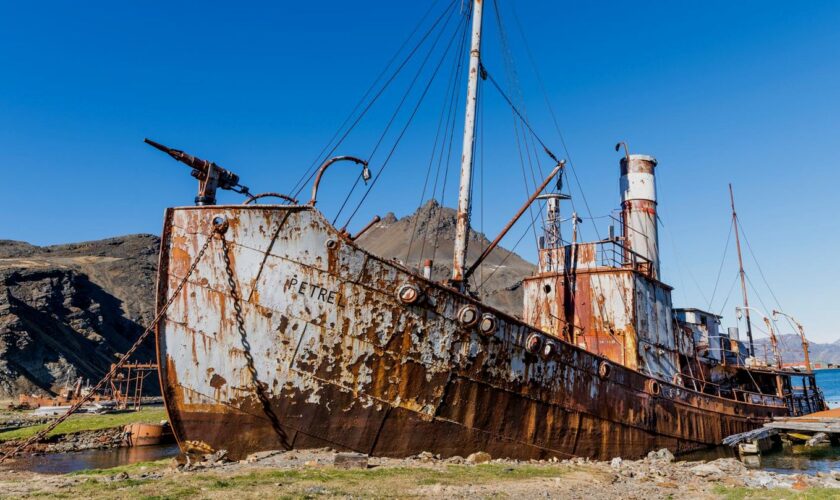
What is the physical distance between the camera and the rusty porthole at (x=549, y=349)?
13966 millimetres

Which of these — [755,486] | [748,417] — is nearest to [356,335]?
[755,486]

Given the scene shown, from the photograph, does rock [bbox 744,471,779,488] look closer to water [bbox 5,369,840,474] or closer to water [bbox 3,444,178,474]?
water [bbox 5,369,840,474]

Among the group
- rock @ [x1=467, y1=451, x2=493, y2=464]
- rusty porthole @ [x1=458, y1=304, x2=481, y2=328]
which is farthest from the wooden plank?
rusty porthole @ [x1=458, y1=304, x2=481, y2=328]

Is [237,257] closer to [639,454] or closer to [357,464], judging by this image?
[357,464]

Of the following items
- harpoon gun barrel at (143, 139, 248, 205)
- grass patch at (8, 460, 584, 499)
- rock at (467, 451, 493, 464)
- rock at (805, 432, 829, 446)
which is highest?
harpoon gun barrel at (143, 139, 248, 205)

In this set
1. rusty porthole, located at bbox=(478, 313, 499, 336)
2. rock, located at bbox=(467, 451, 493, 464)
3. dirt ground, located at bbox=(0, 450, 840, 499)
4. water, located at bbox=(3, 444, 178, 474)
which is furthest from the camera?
water, located at bbox=(3, 444, 178, 474)

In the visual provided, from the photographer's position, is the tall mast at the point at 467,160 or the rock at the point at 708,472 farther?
the tall mast at the point at 467,160

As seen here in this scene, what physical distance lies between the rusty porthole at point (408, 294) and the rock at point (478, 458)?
368cm

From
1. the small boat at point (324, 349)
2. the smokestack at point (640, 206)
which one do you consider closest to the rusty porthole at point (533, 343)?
the small boat at point (324, 349)

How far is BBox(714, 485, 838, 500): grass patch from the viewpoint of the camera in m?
10.2

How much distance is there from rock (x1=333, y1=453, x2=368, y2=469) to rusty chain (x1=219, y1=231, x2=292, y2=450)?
1159 mm

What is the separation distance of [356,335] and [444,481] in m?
3.32

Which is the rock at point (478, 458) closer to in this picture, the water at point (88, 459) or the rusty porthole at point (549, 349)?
the rusty porthole at point (549, 349)

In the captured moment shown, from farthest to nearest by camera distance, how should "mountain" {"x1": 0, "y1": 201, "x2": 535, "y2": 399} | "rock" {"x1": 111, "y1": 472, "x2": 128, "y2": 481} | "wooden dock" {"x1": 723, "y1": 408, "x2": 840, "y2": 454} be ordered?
1. "mountain" {"x1": 0, "y1": 201, "x2": 535, "y2": 399}
2. "wooden dock" {"x1": 723, "y1": 408, "x2": 840, "y2": 454}
3. "rock" {"x1": 111, "y1": 472, "x2": 128, "y2": 481}
